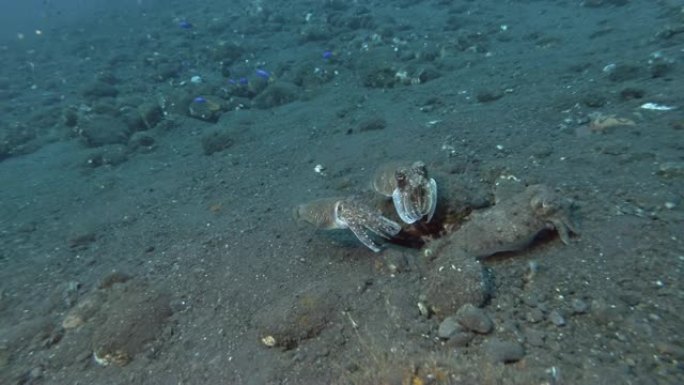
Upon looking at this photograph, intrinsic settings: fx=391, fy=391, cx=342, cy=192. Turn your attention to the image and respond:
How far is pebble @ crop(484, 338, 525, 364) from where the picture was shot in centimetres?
298

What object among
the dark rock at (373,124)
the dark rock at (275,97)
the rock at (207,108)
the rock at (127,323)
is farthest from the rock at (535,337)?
the rock at (207,108)

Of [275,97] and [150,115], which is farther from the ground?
[150,115]

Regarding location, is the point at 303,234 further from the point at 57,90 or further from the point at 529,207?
the point at 57,90

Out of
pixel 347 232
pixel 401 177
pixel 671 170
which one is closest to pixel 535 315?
pixel 401 177

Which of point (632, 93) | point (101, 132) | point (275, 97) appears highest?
point (632, 93)

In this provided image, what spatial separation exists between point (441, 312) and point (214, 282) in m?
2.92

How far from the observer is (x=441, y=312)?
3635mm

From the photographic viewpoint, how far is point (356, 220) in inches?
172

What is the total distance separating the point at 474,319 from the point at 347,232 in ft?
7.12

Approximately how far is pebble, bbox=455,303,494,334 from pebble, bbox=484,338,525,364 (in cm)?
15

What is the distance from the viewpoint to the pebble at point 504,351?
2.98 meters

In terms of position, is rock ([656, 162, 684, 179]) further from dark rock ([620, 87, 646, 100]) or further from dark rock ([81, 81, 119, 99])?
dark rock ([81, 81, 119, 99])

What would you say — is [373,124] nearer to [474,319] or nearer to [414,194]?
[414,194]

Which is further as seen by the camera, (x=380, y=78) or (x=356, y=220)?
(x=380, y=78)
